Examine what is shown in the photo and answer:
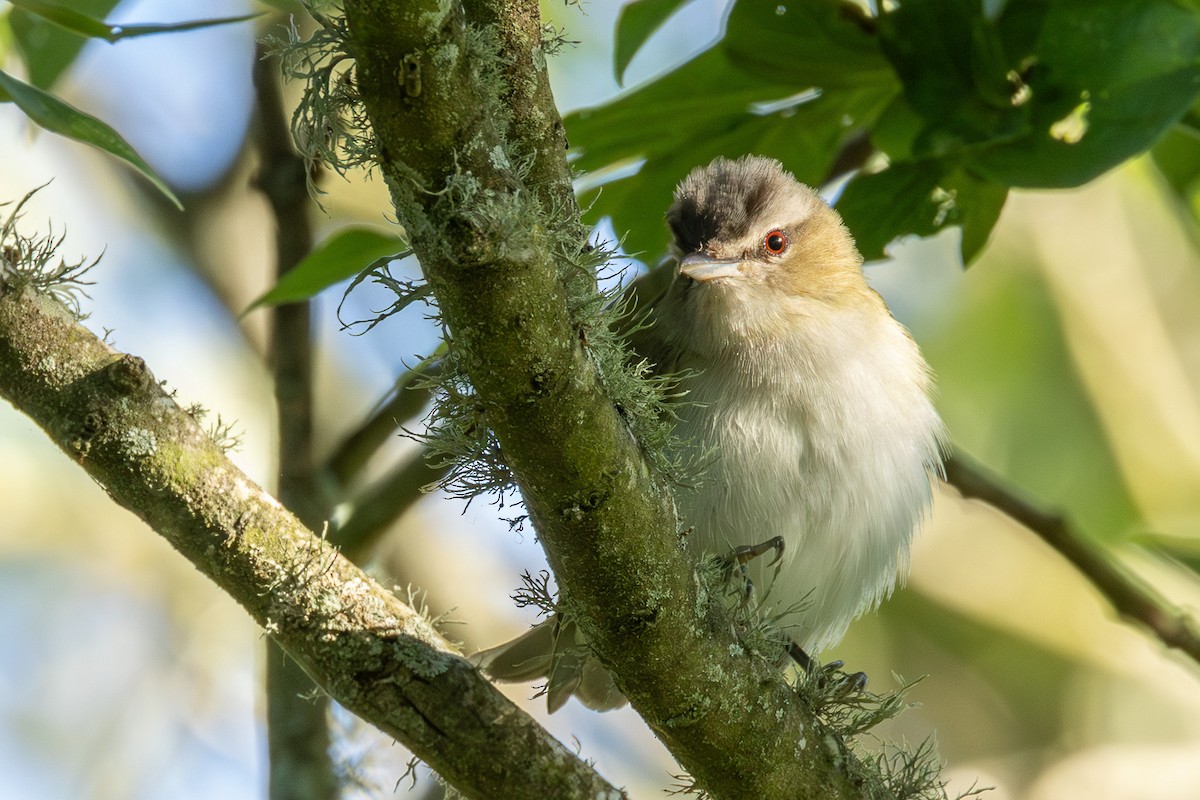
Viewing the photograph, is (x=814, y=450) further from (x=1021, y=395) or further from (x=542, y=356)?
(x=1021, y=395)

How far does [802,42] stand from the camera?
10.9 feet

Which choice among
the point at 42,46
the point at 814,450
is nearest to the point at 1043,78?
the point at 814,450

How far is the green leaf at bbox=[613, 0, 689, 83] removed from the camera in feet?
11.2

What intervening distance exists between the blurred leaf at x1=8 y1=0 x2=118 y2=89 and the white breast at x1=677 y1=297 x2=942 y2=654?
1.91m

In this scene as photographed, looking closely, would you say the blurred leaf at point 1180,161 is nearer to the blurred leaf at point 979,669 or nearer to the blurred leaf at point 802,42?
the blurred leaf at point 802,42

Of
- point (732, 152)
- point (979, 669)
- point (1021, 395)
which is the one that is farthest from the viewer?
point (1021, 395)

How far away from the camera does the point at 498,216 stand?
1.75 meters

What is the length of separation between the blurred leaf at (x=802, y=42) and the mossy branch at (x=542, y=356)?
5.00ft

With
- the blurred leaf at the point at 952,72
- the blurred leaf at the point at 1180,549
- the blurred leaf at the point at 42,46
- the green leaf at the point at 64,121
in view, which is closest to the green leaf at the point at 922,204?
the blurred leaf at the point at 952,72

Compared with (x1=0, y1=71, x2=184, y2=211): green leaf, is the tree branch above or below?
below

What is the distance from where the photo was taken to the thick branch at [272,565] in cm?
224

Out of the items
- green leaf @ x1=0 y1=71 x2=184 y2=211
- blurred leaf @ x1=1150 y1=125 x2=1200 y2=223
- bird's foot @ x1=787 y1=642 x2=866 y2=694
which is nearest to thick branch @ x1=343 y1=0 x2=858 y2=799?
bird's foot @ x1=787 y1=642 x2=866 y2=694

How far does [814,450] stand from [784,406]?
0.16 metres

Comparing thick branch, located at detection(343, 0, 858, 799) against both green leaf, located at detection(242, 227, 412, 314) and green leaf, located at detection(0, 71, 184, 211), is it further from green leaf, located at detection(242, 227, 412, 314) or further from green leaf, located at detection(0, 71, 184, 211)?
green leaf, located at detection(242, 227, 412, 314)
